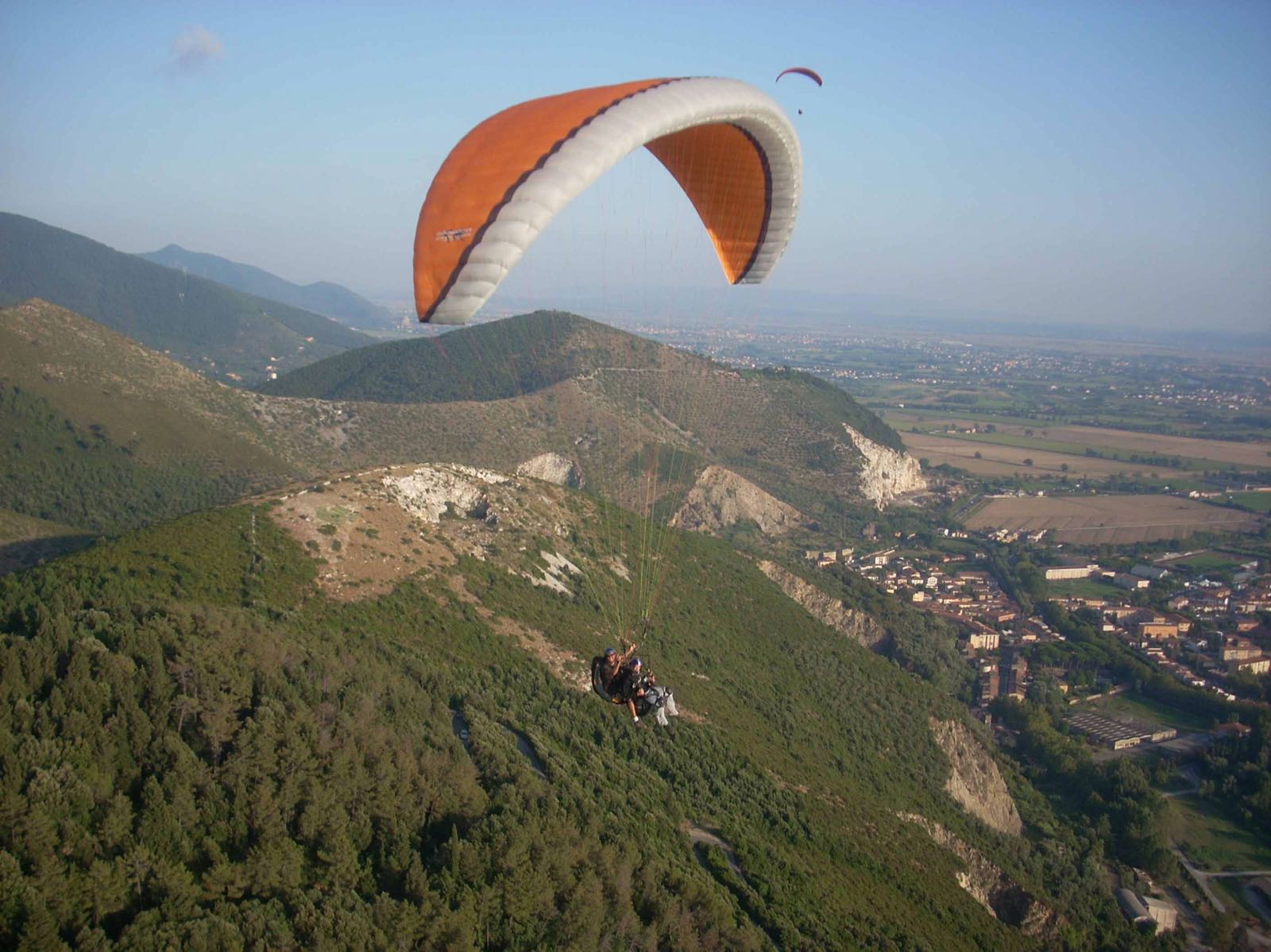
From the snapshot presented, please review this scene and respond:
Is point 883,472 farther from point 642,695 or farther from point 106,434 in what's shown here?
point 642,695

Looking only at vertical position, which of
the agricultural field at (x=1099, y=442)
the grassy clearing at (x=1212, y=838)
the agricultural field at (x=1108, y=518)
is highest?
the agricultural field at (x=1099, y=442)

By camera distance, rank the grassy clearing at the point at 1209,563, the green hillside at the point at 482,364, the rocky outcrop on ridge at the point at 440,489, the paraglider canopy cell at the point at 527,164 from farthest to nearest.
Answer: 1. the green hillside at the point at 482,364
2. the grassy clearing at the point at 1209,563
3. the rocky outcrop on ridge at the point at 440,489
4. the paraglider canopy cell at the point at 527,164

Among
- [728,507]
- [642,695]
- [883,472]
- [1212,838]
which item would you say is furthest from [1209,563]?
[642,695]

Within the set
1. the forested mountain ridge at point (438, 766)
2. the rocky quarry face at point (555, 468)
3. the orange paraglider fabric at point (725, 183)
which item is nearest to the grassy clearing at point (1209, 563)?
the forested mountain ridge at point (438, 766)

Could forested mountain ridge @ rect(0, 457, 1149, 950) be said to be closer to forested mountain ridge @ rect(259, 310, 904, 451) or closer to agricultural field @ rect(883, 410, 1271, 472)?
forested mountain ridge @ rect(259, 310, 904, 451)

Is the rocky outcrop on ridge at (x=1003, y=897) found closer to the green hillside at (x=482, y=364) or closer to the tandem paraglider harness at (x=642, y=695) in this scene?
the tandem paraglider harness at (x=642, y=695)

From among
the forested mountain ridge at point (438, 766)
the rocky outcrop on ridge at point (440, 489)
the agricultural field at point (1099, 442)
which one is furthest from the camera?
the agricultural field at point (1099, 442)
